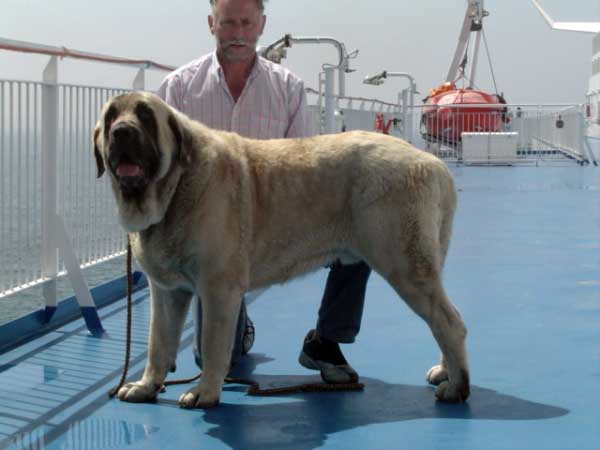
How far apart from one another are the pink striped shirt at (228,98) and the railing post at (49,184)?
0.81 meters

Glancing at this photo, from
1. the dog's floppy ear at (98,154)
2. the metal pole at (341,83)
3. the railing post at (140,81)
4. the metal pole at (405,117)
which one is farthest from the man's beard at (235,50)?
the metal pole at (405,117)

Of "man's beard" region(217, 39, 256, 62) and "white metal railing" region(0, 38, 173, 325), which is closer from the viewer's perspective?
"man's beard" region(217, 39, 256, 62)

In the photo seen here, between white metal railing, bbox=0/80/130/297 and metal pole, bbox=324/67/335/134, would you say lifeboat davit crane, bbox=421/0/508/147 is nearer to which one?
metal pole, bbox=324/67/335/134

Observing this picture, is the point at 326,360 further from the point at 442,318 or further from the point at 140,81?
the point at 140,81

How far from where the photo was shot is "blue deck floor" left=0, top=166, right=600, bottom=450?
2.98 m

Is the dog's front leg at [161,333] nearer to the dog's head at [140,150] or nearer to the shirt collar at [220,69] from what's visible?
the dog's head at [140,150]

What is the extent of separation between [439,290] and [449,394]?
0.41 meters

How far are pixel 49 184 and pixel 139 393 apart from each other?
5.21ft

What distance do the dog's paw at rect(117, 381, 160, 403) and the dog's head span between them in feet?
2.31

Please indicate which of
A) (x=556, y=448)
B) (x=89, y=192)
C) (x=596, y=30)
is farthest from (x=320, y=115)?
(x=596, y=30)

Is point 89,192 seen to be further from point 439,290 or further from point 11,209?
point 439,290

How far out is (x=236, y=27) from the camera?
150 inches

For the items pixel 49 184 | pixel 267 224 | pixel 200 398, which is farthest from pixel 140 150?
pixel 49 184

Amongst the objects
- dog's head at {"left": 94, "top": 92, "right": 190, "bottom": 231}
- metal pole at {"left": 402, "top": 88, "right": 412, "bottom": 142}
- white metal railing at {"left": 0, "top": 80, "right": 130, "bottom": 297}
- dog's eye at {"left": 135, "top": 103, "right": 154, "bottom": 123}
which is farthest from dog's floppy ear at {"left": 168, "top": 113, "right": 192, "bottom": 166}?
metal pole at {"left": 402, "top": 88, "right": 412, "bottom": 142}
